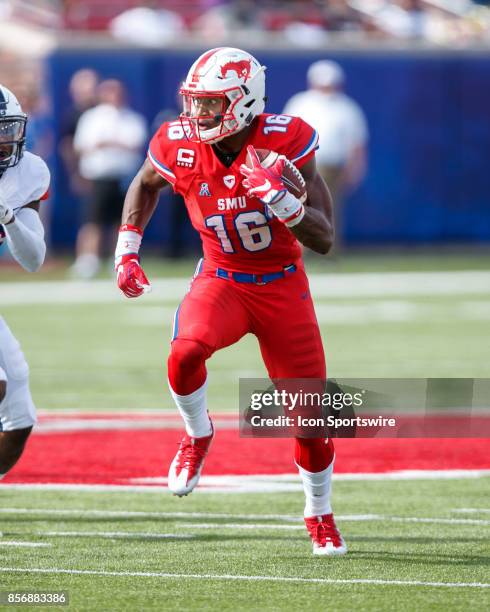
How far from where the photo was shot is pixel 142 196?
561 cm

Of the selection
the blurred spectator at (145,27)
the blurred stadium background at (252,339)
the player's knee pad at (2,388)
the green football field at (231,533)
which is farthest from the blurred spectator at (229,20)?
the player's knee pad at (2,388)

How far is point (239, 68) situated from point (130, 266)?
862mm

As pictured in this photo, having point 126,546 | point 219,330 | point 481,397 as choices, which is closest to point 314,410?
point 219,330

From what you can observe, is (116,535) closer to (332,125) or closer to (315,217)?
(315,217)

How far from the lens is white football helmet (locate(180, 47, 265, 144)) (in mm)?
5277

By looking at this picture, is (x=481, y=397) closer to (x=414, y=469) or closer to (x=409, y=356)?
(x=414, y=469)

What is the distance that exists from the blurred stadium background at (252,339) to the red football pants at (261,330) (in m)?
0.60

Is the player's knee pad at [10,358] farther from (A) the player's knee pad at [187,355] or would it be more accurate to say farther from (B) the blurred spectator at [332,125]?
(B) the blurred spectator at [332,125]

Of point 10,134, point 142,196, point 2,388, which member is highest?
point 10,134

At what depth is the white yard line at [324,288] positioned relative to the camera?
46.1 ft

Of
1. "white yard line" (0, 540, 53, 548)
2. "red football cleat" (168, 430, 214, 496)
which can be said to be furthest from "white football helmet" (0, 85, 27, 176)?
"white yard line" (0, 540, 53, 548)

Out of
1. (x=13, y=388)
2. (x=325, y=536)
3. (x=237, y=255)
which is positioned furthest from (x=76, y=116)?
(x=325, y=536)

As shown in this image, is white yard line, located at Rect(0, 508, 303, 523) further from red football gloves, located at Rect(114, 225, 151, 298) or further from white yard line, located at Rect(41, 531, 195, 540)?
red football gloves, located at Rect(114, 225, 151, 298)

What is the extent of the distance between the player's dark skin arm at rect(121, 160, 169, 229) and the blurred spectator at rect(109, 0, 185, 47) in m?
12.7
